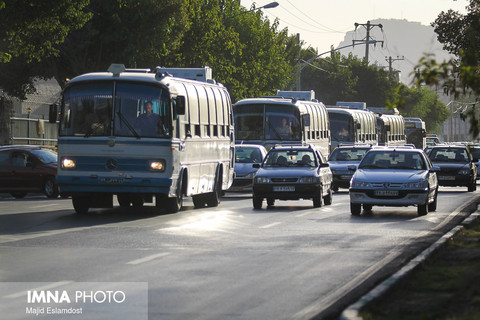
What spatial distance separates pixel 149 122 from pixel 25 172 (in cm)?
1150

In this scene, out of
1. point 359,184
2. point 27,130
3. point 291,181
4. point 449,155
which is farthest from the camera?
point 27,130

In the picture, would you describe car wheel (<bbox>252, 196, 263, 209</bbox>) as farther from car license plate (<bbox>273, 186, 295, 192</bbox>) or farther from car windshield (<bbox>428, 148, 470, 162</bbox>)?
car windshield (<bbox>428, 148, 470, 162</bbox>)

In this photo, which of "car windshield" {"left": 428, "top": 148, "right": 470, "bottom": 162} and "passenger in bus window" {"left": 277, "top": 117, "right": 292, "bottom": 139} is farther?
"passenger in bus window" {"left": 277, "top": 117, "right": 292, "bottom": 139}

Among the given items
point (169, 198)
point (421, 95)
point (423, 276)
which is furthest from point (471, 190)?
point (421, 95)

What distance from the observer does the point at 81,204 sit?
25062 mm

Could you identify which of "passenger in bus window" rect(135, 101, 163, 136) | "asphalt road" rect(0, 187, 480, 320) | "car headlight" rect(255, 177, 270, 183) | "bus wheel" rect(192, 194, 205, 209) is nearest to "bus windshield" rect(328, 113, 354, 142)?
"bus wheel" rect(192, 194, 205, 209)

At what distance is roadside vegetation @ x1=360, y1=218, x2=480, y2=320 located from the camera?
959 centimetres

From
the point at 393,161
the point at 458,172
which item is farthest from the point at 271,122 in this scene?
the point at 393,161

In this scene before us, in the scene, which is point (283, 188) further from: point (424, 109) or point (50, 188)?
point (424, 109)

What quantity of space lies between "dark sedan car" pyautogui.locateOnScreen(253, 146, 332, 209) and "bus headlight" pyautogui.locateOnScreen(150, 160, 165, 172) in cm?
467

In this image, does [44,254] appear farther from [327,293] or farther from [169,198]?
[169,198]

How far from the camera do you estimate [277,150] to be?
30.0m

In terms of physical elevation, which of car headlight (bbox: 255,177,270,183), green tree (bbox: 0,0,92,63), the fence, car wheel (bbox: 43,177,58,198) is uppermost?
green tree (bbox: 0,0,92,63)

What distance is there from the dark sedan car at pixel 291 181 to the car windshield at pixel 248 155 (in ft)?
25.1
